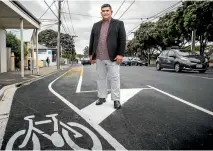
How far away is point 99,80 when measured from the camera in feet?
17.2

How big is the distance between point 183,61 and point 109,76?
1330cm

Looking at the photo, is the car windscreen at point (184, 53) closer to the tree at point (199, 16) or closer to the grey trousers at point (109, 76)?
the tree at point (199, 16)

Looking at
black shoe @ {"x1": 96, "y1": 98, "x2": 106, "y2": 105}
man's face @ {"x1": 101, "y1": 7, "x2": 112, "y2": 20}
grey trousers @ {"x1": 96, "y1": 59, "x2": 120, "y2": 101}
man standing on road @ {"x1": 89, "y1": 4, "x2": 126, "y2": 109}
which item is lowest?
black shoe @ {"x1": 96, "y1": 98, "x2": 106, "y2": 105}

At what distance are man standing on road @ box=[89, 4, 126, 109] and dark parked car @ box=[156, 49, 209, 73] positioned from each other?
13067mm

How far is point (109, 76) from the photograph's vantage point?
5.10m

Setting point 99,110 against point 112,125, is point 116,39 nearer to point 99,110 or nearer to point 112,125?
point 99,110

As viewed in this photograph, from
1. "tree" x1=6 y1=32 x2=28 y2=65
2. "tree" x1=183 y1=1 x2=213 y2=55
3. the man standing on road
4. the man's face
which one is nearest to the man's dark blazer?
the man standing on road

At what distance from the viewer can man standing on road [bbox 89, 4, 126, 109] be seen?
4.93 m

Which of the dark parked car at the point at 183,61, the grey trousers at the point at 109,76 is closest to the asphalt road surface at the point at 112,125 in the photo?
the grey trousers at the point at 109,76

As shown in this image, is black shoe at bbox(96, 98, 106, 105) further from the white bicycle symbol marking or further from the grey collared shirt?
the white bicycle symbol marking

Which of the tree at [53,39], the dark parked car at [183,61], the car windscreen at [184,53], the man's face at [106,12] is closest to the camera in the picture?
the man's face at [106,12]

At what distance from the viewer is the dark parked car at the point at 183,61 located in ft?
56.0

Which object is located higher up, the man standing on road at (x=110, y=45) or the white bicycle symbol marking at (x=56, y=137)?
the man standing on road at (x=110, y=45)

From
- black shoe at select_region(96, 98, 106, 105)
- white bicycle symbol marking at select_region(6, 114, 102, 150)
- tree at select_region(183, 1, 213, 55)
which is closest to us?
white bicycle symbol marking at select_region(6, 114, 102, 150)
